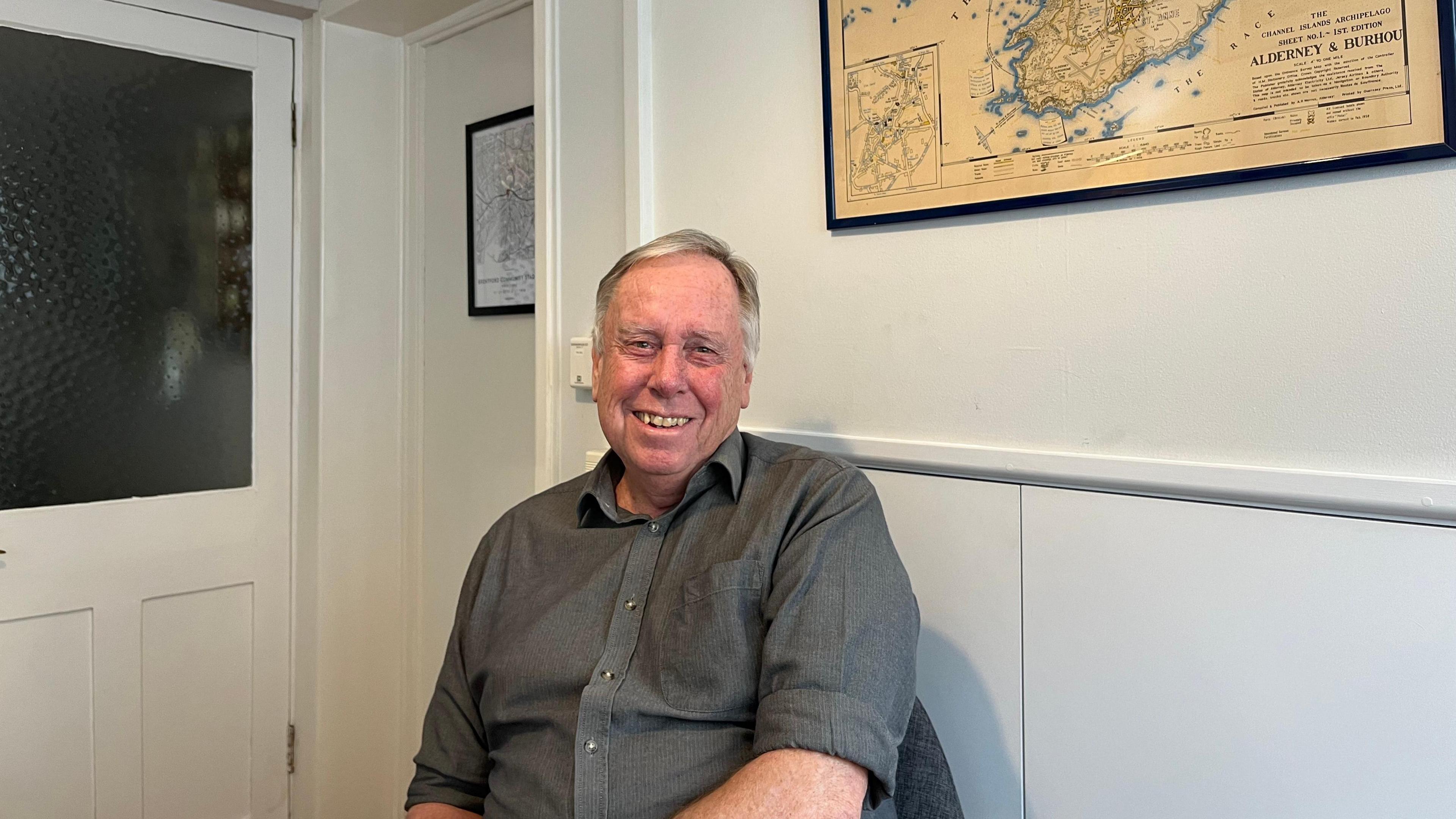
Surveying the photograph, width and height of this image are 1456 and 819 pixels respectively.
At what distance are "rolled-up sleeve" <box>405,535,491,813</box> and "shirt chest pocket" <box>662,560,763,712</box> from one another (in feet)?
1.27

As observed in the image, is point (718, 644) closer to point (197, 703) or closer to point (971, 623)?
point (971, 623)

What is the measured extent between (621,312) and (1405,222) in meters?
0.92

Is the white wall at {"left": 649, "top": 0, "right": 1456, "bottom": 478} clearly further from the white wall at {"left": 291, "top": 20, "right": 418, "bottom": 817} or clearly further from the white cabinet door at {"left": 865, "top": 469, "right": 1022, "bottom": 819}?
the white wall at {"left": 291, "top": 20, "right": 418, "bottom": 817}

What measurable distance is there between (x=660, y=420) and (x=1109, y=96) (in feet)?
2.33

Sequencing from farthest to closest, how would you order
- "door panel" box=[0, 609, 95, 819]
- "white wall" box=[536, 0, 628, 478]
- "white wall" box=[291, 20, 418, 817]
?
"white wall" box=[291, 20, 418, 817] < "door panel" box=[0, 609, 95, 819] < "white wall" box=[536, 0, 628, 478]

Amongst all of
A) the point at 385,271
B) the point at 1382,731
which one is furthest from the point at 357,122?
the point at 1382,731

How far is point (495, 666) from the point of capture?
129 cm

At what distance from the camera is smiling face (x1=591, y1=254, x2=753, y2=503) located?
127 centimetres

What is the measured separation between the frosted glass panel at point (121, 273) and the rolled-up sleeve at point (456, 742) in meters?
1.28

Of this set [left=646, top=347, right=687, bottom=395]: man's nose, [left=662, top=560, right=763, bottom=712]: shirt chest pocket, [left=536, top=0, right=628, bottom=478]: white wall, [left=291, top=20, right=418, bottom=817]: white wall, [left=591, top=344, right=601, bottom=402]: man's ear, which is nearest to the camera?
[left=662, top=560, right=763, bottom=712]: shirt chest pocket

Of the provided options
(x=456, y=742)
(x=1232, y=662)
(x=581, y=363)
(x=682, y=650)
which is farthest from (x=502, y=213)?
(x=1232, y=662)

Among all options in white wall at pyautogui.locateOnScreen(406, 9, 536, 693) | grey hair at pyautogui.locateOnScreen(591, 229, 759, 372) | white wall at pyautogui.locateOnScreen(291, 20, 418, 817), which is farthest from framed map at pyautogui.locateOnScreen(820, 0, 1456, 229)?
white wall at pyautogui.locateOnScreen(291, 20, 418, 817)

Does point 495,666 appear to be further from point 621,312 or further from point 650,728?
point 621,312

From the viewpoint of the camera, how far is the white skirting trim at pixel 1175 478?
972 millimetres
